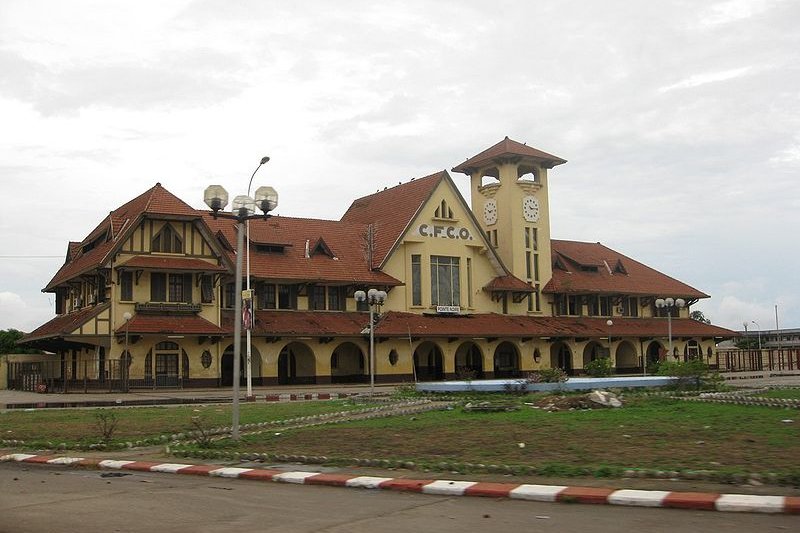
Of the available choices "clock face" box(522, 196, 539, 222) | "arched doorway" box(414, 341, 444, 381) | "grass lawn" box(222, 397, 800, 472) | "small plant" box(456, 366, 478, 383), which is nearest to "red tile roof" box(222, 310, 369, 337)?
"arched doorway" box(414, 341, 444, 381)

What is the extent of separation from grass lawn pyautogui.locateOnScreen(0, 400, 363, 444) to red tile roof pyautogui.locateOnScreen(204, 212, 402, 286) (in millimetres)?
20804

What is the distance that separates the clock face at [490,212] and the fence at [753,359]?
2184cm

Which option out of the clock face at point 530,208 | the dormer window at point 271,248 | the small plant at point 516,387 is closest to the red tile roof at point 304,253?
the dormer window at point 271,248

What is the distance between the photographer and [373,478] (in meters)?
11.7

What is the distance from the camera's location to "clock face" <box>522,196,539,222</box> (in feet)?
194

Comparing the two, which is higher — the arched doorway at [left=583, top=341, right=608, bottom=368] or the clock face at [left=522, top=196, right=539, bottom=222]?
the clock face at [left=522, top=196, right=539, bottom=222]

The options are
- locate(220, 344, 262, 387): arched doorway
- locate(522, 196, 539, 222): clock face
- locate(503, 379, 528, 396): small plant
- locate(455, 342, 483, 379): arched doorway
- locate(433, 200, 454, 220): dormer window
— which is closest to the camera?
locate(503, 379, 528, 396): small plant

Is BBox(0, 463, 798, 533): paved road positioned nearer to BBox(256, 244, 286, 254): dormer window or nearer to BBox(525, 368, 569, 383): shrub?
BBox(525, 368, 569, 383): shrub

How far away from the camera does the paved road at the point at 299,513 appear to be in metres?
8.55

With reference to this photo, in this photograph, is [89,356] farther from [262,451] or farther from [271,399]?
[262,451]

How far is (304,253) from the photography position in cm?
5134

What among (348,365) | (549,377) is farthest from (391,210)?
(549,377)

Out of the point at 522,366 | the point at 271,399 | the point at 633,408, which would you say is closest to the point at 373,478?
the point at 633,408

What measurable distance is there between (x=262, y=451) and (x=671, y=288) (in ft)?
180
